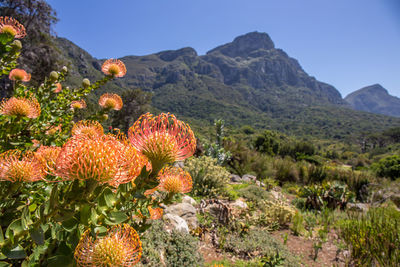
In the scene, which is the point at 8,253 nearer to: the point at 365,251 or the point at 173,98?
the point at 365,251

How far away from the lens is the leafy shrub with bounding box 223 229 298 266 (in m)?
3.79

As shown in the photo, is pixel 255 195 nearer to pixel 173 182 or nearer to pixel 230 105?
pixel 173 182

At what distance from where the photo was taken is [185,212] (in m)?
4.41

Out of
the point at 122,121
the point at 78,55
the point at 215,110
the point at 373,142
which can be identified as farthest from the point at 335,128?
the point at 78,55

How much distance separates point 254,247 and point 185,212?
1.54 metres

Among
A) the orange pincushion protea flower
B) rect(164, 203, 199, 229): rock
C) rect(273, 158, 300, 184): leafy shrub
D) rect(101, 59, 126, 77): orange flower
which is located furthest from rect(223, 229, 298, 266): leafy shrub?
rect(273, 158, 300, 184): leafy shrub

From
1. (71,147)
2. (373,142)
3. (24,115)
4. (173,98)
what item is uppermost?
(173,98)

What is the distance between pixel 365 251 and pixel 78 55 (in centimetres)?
10452

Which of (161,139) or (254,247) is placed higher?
(161,139)

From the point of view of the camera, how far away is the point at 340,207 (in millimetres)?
7266

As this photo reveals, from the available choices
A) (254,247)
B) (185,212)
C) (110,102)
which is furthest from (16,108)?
(254,247)

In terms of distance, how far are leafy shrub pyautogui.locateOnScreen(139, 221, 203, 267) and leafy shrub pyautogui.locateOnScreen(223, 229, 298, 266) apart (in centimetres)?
98

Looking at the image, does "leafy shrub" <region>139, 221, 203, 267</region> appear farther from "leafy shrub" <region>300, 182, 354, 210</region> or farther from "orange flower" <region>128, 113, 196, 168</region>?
"leafy shrub" <region>300, 182, 354, 210</region>

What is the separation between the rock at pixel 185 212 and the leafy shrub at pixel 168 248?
0.82 metres
